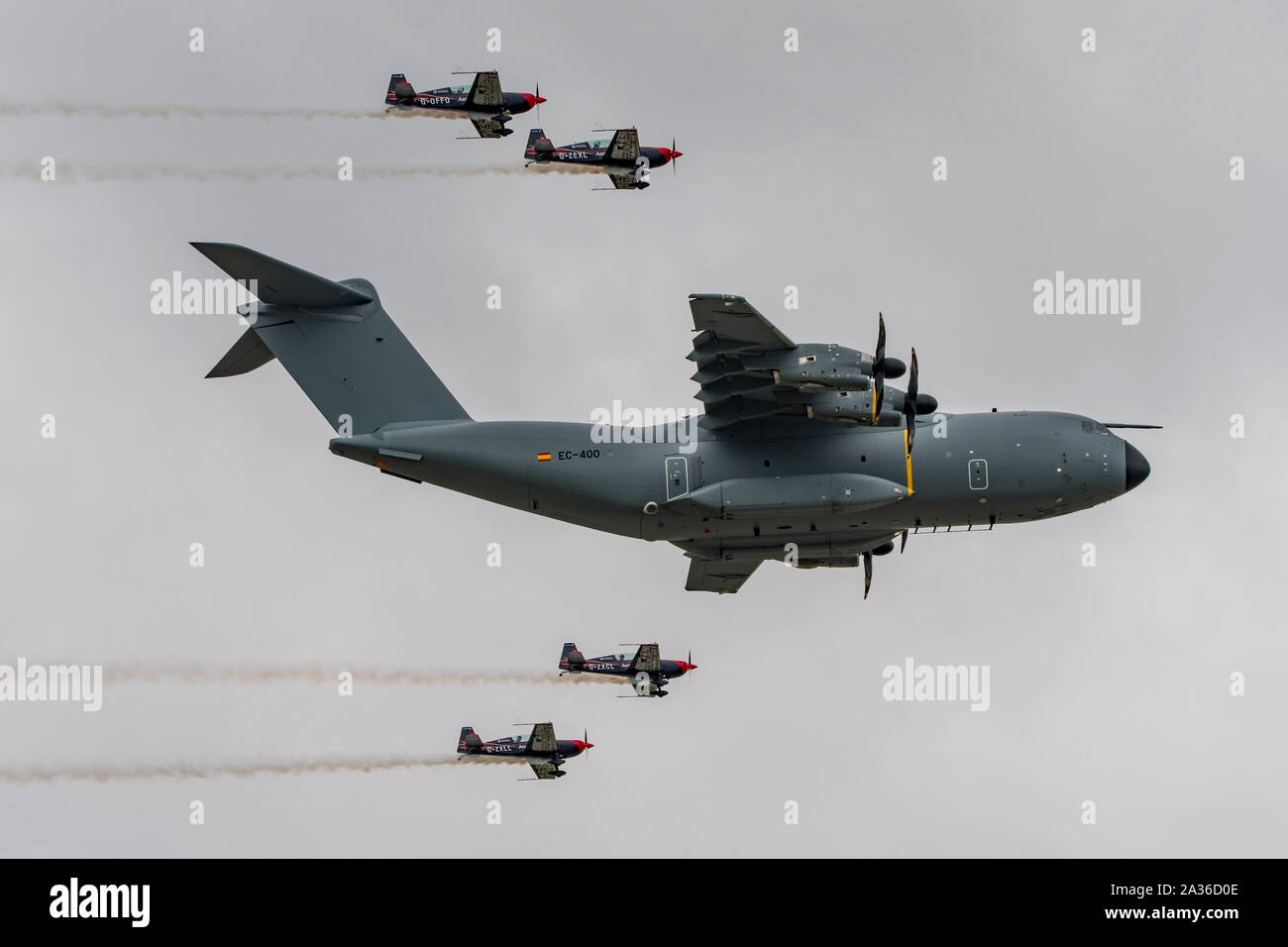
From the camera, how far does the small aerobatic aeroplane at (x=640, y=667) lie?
35125 mm

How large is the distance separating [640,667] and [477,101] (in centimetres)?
1309

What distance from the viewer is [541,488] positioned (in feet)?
77.0

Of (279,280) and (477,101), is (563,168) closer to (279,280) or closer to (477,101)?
(477,101)

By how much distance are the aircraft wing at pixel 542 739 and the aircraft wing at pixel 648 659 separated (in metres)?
2.39

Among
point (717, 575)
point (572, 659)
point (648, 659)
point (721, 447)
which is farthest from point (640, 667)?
point (721, 447)

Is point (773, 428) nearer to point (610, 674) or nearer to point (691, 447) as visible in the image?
point (691, 447)

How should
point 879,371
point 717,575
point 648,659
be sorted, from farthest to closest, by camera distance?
point 648,659, point 717,575, point 879,371

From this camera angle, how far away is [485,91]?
29.8m

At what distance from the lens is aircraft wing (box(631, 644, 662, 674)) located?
120ft

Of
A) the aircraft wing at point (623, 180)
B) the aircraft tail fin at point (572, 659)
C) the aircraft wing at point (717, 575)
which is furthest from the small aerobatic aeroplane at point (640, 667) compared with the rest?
the aircraft wing at point (623, 180)

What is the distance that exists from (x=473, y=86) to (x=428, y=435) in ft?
29.3

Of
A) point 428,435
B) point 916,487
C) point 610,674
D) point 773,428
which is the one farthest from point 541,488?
point 610,674

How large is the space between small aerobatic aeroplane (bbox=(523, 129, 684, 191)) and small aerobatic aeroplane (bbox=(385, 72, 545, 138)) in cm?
72

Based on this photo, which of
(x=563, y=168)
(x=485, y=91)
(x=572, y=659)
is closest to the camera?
(x=485, y=91)
